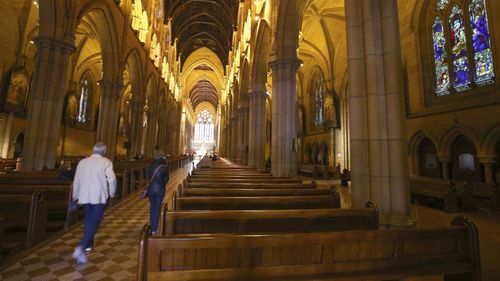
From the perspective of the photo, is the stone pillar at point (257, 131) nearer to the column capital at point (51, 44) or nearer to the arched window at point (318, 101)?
the column capital at point (51, 44)

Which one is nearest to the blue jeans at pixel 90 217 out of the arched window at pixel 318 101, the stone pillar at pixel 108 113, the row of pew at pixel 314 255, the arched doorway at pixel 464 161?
the row of pew at pixel 314 255

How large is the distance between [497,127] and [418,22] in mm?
6068

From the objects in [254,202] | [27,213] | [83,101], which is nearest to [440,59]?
[254,202]

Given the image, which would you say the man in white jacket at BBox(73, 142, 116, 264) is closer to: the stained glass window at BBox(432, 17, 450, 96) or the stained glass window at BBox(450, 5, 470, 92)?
the stained glass window at BBox(450, 5, 470, 92)

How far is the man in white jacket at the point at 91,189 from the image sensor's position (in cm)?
310

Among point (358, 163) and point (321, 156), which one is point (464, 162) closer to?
point (358, 163)

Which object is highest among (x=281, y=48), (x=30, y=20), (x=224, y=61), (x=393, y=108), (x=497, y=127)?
(x=224, y=61)

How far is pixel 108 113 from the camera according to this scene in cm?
1234

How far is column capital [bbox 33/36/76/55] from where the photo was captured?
7.63m

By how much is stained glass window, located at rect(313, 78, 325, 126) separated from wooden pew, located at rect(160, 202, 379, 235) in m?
18.5

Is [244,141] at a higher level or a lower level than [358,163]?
higher

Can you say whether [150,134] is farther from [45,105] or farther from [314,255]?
[314,255]

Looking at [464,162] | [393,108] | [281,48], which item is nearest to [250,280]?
[393,108]

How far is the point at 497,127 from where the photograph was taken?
8.32 m
